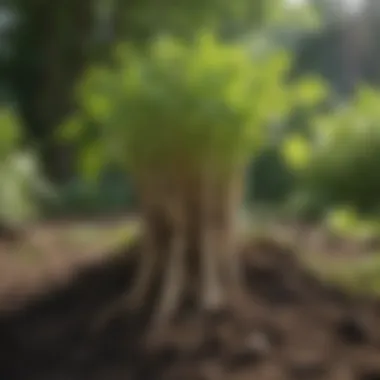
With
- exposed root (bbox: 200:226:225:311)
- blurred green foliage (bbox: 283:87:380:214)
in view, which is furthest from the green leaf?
exposed root (bbox: 200:226:225:311)

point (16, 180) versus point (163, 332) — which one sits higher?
point (16, 180)

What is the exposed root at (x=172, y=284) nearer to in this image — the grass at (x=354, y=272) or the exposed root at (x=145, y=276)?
the exposed root at (x=145, y=276)

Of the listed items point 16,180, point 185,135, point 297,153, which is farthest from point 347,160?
point 16,180

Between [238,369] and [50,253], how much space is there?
256 millimetres

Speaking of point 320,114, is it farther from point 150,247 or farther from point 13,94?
point 13,94

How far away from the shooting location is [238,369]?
0.79 metres

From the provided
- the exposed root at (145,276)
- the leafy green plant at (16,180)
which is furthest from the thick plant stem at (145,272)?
the leafy green plant at (16,180)

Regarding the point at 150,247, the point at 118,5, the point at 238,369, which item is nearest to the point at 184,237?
the point at 150,247

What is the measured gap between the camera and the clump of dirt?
0.80 metres

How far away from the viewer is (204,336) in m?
0.81

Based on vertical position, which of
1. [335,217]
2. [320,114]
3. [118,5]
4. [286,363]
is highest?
[118,5]

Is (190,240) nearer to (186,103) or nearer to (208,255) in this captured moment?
(208,255)

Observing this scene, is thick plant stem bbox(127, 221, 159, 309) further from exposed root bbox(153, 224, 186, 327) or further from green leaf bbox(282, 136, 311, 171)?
green leaf bbox(282, 136, 311, 171)

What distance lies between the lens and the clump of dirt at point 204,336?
0.80 metres
